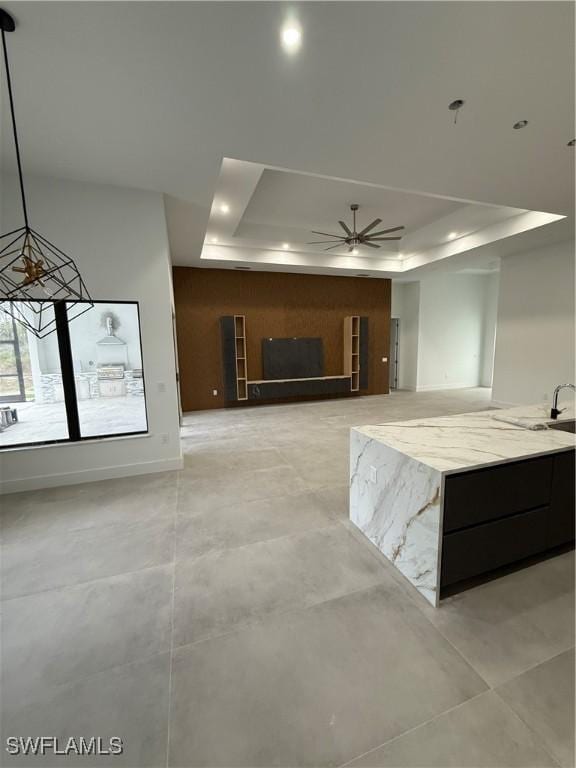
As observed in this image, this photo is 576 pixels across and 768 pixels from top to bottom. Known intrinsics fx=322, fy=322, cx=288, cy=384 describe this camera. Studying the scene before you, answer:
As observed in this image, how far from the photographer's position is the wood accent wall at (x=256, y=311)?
6.99 meters

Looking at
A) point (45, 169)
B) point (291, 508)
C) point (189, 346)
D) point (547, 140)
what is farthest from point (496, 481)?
point (189, 346)

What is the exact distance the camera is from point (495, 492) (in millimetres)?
1877

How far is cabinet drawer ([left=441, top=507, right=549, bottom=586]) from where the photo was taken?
6.03 ft

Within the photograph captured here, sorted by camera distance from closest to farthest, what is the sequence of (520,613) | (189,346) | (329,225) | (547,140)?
1. (520,613)
2. (547,140)
3. (329,225)
4. (189,346)

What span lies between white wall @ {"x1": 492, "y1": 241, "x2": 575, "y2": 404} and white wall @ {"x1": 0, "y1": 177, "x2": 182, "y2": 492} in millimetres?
6693

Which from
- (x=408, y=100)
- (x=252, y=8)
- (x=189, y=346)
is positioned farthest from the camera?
(x=189, y=346)

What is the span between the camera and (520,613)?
1.80 m

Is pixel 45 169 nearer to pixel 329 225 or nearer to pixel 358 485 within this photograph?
pixel 358 485

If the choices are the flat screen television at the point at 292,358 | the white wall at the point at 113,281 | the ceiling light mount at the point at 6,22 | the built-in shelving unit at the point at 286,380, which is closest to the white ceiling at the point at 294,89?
the ceiling light mount at the point at 6,22

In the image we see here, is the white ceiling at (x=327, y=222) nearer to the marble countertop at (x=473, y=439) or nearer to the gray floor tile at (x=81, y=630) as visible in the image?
the marble countertop at (x=473, y=439)

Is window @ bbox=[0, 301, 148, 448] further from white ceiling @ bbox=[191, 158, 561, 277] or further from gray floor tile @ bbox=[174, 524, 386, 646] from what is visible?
gray floor tile @ bbox=[174, 524, 386, 646]

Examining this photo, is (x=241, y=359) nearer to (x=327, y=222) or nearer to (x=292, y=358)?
(x=292, y=358)

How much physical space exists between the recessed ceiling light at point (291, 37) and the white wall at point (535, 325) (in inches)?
247

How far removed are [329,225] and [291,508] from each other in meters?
5.24
